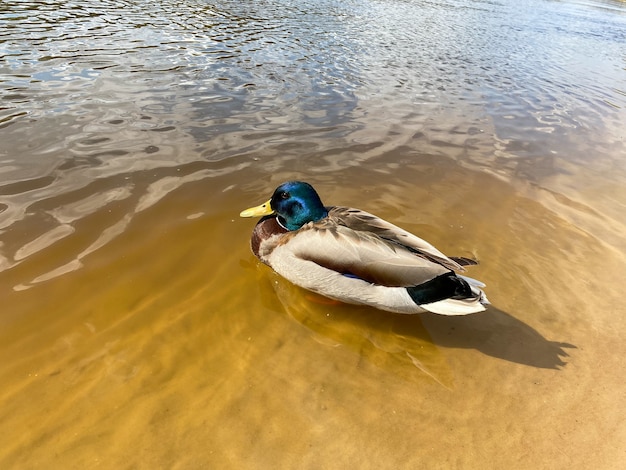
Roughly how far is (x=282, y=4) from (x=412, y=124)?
12962 mm

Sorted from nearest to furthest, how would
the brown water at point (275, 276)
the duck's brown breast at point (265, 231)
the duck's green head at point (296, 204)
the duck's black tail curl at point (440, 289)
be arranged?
the brown water at point (275, 276)
the duck's black tail curl at point (440, 289)
the duck's green head at point (296, 204)
the duck's brown breast at point (265, 231)

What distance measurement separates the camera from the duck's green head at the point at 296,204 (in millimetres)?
3695

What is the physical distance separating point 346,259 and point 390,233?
A: 0.39 meters

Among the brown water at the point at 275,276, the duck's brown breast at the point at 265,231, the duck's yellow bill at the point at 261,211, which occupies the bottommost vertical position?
the brown water at the point at 275,276

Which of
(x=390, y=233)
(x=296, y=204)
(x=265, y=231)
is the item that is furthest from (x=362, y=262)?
(x=265, y=231)

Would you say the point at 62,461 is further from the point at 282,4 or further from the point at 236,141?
the point at 282,4

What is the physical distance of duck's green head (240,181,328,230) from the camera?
3.70 meters

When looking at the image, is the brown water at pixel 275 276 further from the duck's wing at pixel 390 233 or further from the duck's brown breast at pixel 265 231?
the duck's wing at pixel 390 233

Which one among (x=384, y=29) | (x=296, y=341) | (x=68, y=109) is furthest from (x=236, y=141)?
(x=384, y=29)

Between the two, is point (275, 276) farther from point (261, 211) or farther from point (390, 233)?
point (390, 233)

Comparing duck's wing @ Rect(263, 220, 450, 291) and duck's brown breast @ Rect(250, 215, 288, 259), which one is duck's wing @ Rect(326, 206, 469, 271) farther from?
duck's brown breast @ Rect(250, 215, 288, 259)

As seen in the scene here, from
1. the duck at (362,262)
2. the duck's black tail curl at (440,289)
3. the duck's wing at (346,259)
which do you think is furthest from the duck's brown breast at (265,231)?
the duck's black tail curl at (440,289)

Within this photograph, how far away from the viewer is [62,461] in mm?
2395

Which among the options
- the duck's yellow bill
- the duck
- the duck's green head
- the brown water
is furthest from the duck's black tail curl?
the duck's yellow bill
